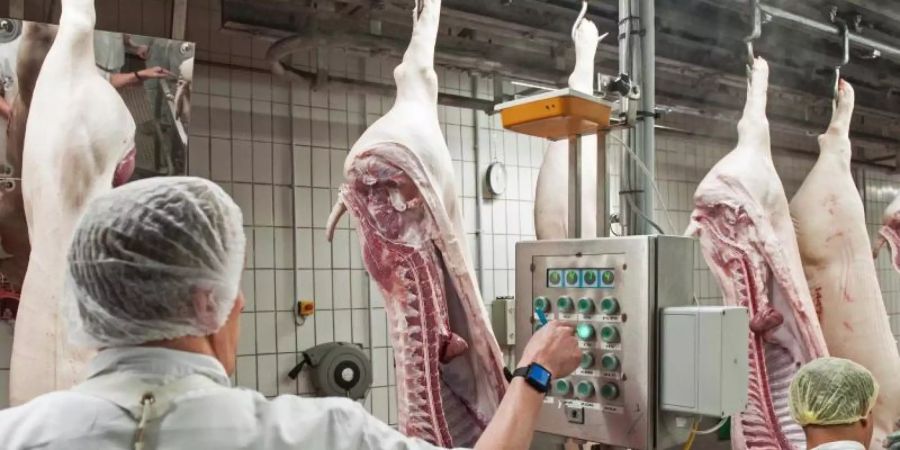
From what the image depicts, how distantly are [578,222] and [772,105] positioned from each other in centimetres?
343

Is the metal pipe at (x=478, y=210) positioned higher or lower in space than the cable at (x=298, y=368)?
higher

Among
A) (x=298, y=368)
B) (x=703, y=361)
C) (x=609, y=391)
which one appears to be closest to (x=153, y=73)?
(x=609, y=391)

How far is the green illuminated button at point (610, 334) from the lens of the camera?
175 cm

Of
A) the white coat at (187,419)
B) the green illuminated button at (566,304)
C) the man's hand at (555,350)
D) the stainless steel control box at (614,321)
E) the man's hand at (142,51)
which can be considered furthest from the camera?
the man's hand at (142,51)

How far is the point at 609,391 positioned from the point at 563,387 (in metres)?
0.13

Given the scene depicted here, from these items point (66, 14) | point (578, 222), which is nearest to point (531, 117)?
point (578, 222)

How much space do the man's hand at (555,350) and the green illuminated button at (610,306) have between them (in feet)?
0.38

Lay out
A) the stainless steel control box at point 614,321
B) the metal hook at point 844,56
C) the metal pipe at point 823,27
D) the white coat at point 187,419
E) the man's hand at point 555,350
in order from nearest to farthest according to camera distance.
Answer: the white coat at point 187,419
the man's hand at point 555,350
the stainless steel control box at point 614,321
the metal pipe at point 823,27
the metal hook at point 844,56

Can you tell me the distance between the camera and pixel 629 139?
223 cm

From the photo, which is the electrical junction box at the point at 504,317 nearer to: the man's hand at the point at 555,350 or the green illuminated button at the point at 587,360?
the green illuminated button at the point at 587,360

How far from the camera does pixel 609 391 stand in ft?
5.76

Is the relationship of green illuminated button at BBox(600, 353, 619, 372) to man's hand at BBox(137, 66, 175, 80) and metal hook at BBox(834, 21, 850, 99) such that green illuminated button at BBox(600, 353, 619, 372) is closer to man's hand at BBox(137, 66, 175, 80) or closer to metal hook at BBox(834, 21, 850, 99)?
man's hand at BBox(137, 66, 175, 80)

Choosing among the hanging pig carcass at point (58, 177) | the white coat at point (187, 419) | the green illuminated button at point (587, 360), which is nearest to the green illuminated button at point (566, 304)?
the green illuminated button at point (587, 360)

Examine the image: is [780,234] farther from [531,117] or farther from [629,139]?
[531,117]
